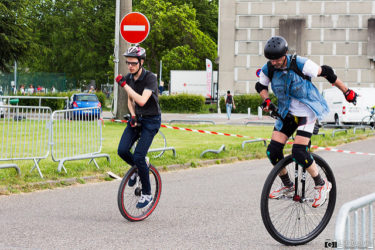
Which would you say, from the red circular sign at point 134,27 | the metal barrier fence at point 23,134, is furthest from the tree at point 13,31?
the metal barrier fence at point 23,134

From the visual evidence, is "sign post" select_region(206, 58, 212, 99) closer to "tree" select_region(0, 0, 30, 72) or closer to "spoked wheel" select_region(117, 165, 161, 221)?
"tree" select_region(0, 0, 30, 72)

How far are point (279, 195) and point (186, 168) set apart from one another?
659 cm

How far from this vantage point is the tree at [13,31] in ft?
101

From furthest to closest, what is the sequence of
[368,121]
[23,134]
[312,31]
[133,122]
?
[312,31] → [368,121] → [23,134] → [133,122]

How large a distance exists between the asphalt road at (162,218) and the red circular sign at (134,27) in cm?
268

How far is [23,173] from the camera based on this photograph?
9.88m

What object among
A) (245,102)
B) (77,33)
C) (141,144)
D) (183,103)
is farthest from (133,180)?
(77,33)

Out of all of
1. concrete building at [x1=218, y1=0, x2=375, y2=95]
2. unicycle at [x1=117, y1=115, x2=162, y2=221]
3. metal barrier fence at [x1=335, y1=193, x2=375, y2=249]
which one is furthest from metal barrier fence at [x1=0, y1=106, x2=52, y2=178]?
concrete building at [x1=218, y1=0, x2=375, y2=95]

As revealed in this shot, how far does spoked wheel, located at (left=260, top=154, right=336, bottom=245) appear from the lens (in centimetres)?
563

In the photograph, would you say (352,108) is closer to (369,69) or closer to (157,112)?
(369,69)

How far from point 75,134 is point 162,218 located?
12.8 ft

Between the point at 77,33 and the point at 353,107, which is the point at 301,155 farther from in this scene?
the point at 77,33

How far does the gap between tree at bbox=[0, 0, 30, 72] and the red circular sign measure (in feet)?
66.1

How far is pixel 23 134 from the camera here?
32.7ft
